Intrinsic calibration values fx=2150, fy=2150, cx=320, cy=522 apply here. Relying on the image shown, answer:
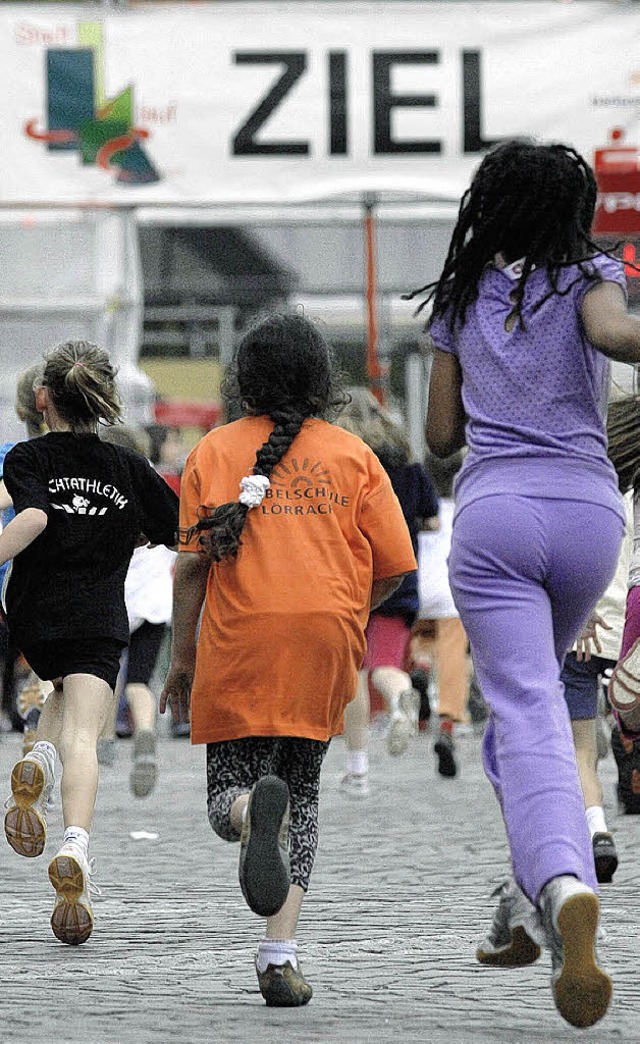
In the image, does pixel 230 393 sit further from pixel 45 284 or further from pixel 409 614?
pixel 45 284

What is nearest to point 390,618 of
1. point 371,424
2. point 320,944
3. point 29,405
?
point 371,424

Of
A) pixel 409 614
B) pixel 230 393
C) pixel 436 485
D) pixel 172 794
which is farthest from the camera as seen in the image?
pixel 436 485

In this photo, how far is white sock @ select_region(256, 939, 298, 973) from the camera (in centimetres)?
477

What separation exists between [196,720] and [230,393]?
85 cm

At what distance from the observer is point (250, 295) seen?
78.1ft

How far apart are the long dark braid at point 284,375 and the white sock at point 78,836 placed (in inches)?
52.8

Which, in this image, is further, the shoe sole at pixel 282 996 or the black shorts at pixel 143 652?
the black shorts at pixel 143 652

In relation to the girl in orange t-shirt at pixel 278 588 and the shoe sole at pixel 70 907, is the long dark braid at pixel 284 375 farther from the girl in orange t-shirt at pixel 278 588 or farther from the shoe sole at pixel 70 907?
the shoe sole at pixel 70 907

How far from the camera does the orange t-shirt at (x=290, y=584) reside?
16.2 ft

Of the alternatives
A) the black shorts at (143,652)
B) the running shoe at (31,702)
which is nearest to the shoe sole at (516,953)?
the running shoe at (31,702)

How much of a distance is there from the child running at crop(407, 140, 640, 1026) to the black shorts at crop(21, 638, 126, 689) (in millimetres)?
1809

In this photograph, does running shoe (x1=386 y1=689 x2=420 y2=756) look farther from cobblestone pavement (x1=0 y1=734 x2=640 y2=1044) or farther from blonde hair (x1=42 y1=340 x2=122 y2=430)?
blonde hair (x1=42 y1=340 x2=122 y2=430)

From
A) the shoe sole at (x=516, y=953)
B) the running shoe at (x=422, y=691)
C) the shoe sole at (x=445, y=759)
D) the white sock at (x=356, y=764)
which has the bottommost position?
the running shoe at (x=422, y=691)

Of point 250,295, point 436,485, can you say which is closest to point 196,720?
point 436,485
